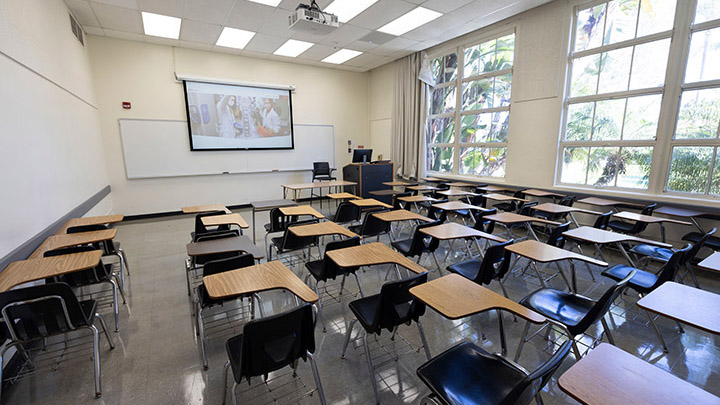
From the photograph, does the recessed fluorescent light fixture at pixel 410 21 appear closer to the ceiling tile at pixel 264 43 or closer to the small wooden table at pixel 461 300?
the ceiling tile at pixel 264 43

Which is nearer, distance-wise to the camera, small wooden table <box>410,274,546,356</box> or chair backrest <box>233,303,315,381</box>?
chair backrest <box>233,303,315,381</box>

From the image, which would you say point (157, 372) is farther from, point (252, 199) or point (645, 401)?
point (252, 199)

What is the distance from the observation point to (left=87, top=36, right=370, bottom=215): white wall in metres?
5.77

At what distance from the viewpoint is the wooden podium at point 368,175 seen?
7.02 meters

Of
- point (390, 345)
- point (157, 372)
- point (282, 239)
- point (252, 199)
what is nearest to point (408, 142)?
point (252, 199)

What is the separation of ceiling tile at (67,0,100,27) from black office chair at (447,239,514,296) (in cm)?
622

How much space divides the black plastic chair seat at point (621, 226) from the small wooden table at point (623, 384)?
3.37 m

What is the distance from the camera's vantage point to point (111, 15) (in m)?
4.68

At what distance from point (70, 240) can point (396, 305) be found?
2938 millimetres

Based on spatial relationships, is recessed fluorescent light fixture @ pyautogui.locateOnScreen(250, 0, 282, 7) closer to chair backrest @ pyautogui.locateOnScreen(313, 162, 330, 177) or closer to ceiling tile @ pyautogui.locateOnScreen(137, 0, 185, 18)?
ceiling tile @ pyautogui.locateOnScreen(137, 0, 185, 18)

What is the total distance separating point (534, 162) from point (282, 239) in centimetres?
455

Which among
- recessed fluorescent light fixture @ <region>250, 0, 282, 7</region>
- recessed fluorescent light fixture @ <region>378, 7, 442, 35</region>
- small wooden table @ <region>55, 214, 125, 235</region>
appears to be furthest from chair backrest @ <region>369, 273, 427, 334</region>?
recessed fluorescent light fixture @ <region>378, 7, 442, 35</region>

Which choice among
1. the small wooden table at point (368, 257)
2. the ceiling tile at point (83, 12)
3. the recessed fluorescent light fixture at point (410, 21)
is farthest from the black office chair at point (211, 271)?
the ceiling tile at point (83, 12)

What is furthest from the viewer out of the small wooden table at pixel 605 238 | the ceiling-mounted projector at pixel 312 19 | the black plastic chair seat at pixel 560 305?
the ceiling-mounted projector at pixel 312 19
